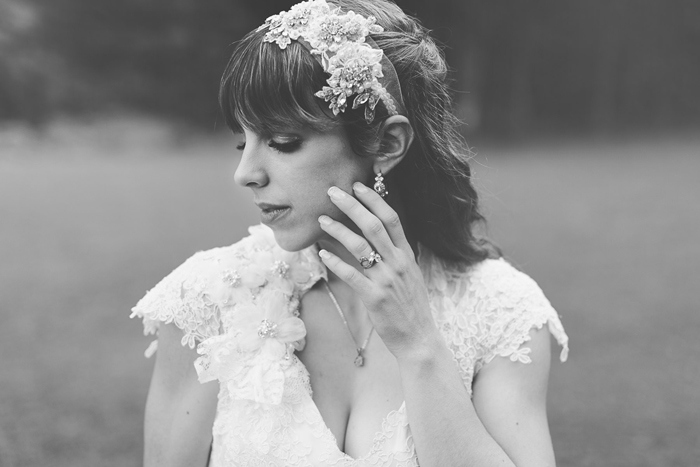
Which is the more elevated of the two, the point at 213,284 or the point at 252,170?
A: the point at 252,170

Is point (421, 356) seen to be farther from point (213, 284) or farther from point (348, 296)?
point (213, 284)

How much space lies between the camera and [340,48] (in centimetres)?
175

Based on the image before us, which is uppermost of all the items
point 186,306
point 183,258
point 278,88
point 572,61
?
point 278,88

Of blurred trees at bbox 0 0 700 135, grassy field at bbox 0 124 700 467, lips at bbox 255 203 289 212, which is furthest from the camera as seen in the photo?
blurred trees at bbox 0 0 700 135

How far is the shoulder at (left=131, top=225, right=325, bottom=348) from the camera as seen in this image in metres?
1.97

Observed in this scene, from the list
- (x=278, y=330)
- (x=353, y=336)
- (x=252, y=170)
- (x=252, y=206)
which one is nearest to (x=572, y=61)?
(x=252, y=206)

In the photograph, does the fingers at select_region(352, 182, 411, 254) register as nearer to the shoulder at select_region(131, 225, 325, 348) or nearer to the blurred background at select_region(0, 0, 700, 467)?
the shoulder at select_region(131, 225, 325, 348)

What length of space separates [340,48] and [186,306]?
2.53ft

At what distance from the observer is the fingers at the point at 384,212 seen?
177 cm

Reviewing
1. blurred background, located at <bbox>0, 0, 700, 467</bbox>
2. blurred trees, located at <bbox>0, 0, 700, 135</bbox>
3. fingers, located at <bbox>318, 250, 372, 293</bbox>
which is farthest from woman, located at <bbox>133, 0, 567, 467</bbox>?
blurred trees, located at <bbox>0, 0, 700, 135</bbox>

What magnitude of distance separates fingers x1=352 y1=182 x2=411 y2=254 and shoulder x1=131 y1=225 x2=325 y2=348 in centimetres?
39

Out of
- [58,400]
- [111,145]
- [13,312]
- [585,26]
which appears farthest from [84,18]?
[585,26]

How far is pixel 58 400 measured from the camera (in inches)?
220

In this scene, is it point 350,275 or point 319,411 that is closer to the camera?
point 350,275
